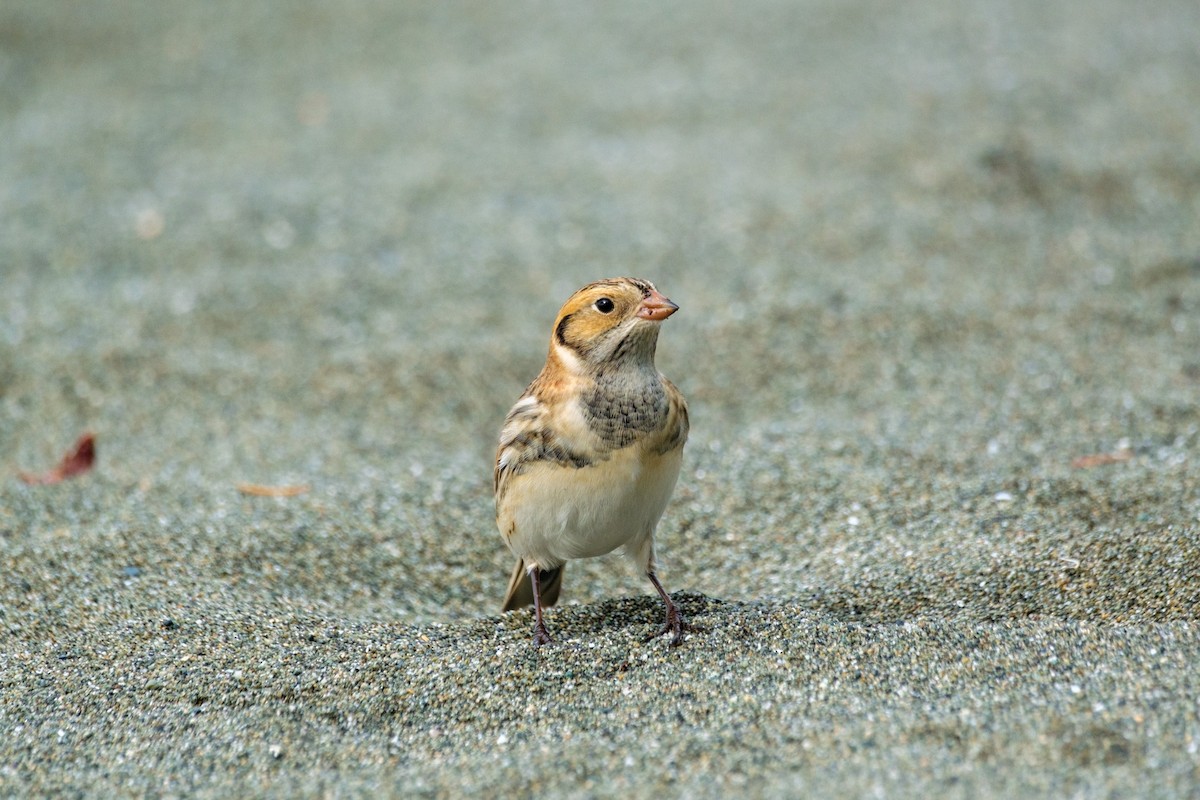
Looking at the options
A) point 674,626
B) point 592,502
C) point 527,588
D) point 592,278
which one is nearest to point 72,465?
point 527,588

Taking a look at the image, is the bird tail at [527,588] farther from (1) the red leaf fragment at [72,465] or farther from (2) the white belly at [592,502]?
(1) the red leaf fragment at [72,465]

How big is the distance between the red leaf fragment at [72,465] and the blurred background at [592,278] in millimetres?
90

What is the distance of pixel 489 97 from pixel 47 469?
4.91 m

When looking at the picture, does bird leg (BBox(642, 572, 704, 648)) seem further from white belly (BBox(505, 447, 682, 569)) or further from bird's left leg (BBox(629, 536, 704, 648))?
white belly (BBox(505, 447, 682, 569))

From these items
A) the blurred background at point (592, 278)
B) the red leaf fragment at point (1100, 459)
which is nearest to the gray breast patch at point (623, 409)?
the blurred background at point (592, 278)

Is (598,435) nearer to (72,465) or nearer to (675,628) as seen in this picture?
(675,628)

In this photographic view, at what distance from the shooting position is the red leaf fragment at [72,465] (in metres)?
5.82

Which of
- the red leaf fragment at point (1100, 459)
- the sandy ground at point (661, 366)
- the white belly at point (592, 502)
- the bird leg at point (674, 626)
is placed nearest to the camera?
the sandy ground at point (661, 366)

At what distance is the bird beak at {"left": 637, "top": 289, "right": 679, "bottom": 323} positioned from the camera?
13.1 feet

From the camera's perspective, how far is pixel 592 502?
4008mm

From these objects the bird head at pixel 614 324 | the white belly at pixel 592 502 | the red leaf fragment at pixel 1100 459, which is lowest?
the red leaf fragment at pixel 1100 459

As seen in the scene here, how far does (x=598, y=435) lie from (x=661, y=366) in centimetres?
293

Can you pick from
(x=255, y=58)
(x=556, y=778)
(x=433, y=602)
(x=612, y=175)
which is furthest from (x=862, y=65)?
(x=556, y=778)

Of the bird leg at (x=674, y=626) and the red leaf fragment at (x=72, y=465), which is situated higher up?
the red leaf fragment at (x=72, y=465)
